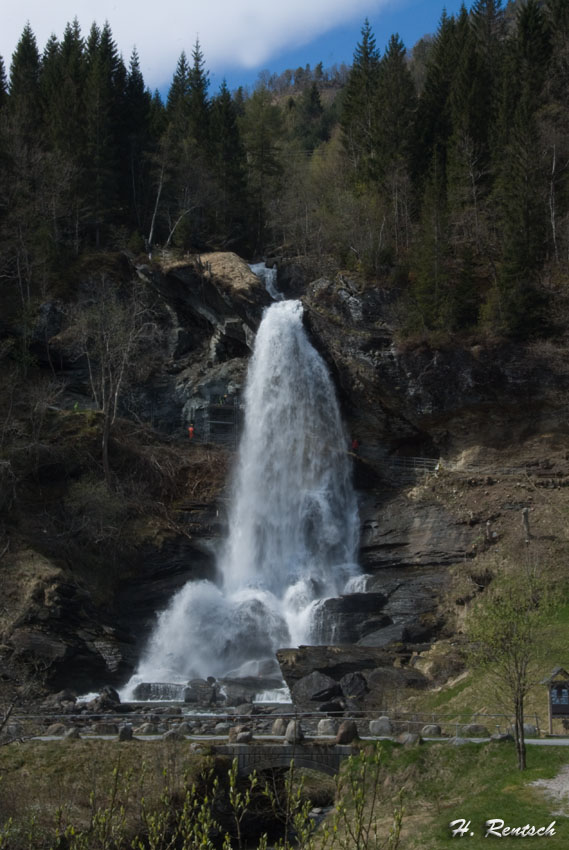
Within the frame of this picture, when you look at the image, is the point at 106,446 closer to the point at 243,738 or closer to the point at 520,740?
the point at 243,738

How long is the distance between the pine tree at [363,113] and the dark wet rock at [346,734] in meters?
41.1

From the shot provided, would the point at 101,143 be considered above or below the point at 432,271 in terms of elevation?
above

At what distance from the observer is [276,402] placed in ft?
135

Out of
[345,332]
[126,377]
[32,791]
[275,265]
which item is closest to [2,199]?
[126,377]

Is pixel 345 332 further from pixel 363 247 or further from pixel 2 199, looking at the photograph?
pixel 2 199

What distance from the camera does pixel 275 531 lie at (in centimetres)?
3812

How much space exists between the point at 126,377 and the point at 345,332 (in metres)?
11.5

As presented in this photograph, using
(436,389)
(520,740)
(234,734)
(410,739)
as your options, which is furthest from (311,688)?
(436,389)

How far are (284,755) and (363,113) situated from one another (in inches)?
1940

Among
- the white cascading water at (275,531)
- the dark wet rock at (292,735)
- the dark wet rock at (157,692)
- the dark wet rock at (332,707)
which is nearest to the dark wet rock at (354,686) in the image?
the dark wet rock at (332,707)

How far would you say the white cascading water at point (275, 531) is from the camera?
3225 cm

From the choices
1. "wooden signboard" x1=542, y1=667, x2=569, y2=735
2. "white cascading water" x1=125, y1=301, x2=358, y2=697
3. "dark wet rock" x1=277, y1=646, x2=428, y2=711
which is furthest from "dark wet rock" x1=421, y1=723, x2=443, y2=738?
"white cascading water" x1=125, y1=301, x2=358, y2=697

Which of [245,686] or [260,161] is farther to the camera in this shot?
[260,161]

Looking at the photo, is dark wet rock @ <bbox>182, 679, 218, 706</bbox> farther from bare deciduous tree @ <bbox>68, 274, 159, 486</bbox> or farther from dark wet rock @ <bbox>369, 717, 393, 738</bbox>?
bare deciduous tree @ <bbox>68, 274, 159, 486</bbox>
